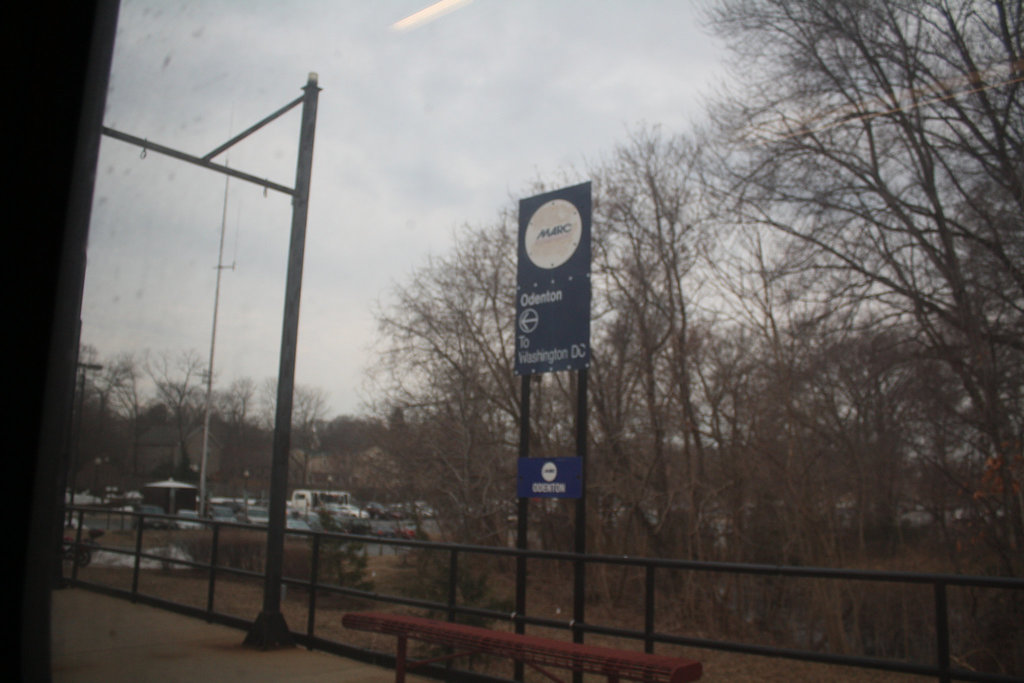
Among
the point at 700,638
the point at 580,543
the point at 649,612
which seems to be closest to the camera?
the point at 649,612

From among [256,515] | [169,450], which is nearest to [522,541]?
[169,450]

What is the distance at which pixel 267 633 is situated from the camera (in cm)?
774

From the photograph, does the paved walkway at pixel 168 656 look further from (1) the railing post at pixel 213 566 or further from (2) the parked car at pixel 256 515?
(2) the parked car at pixel 256 515

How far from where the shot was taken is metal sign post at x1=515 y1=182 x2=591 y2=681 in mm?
6703

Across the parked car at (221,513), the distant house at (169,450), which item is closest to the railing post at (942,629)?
the distant house at (169,450)

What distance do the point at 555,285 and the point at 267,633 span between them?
14.4 feet

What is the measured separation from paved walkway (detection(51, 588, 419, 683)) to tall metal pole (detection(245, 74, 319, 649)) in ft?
0.87

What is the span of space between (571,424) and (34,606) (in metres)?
16.2

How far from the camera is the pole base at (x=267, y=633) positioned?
7723 millimetres

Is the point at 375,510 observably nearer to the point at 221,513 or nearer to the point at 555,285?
the point at 555,285

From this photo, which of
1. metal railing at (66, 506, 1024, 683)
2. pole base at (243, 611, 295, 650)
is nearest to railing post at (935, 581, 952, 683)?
metal railing at (66, 506, 1024, 683)

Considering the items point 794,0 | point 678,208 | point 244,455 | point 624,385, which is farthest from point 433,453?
point 244,455

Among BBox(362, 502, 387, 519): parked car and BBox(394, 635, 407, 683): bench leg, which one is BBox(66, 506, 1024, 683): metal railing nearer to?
BBox(394, 635, 407, 683): bench leg

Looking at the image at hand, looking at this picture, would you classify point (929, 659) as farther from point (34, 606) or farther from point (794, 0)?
point (34, 606)
